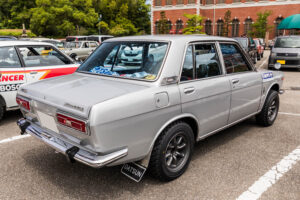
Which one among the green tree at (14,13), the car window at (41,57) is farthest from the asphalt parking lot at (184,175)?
the green tree at (14,13)

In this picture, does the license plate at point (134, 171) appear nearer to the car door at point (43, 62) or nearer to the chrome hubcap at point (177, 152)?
the chrome hubcap at point (177, 152)

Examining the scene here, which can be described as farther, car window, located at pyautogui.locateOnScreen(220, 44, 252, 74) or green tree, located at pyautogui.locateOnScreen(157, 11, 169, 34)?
green tree, located at pyautogui.locateOnScreen(157, 11, 169, 34)

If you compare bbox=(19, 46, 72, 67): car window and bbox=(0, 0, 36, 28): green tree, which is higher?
bbox=(0, 0, 36, 28): green tree

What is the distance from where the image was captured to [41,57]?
5.96 meters

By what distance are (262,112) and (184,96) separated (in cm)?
258

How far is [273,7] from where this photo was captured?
4841 cm

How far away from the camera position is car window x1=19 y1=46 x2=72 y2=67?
5723mm

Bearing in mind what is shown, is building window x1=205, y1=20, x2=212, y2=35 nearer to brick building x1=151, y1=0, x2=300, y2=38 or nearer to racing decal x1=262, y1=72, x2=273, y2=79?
brick building x1=151, y1=0, x2=300, y2=38

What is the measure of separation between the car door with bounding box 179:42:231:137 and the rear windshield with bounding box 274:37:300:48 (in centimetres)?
1164

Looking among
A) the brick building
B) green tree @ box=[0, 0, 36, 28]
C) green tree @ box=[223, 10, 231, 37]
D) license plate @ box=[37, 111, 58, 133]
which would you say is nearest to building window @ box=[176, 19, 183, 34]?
the brick building

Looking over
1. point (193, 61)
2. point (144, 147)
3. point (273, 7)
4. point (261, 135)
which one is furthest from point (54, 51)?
point (273, 7)

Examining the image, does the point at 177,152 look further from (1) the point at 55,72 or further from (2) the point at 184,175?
(1) the point at 55,72

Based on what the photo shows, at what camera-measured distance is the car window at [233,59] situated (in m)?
3.96

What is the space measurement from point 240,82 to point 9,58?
451 cm
